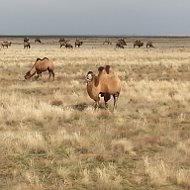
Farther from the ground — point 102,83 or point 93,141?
point 102,83

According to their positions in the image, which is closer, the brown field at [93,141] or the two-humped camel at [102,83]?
the brown field at [93,141]

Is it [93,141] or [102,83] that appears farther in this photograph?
[102,83]

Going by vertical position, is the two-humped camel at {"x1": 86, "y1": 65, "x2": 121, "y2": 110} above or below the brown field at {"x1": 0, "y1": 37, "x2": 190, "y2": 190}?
above

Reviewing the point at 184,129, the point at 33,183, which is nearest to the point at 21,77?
the point at 184,129

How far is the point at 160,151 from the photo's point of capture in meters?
10.4

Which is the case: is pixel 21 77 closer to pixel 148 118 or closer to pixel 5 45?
pixel 148 118

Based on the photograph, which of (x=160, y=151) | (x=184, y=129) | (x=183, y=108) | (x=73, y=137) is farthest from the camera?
(x=183, y=108)

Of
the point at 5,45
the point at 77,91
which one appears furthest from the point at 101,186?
the point at 5,45

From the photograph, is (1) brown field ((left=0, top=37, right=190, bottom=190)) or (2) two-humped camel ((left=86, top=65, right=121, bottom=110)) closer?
(1) brown field ((left=0, top=37, right=190, bottom=190))

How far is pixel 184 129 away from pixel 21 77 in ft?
50.6

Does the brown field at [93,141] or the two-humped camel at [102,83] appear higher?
the two-humped camel at [102,83]

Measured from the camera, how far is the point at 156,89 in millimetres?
21312

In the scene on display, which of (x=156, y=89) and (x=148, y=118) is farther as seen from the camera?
(x=156, y=89)

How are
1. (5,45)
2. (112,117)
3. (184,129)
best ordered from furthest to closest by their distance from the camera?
(5,45) → (112,117) → (184,129)
